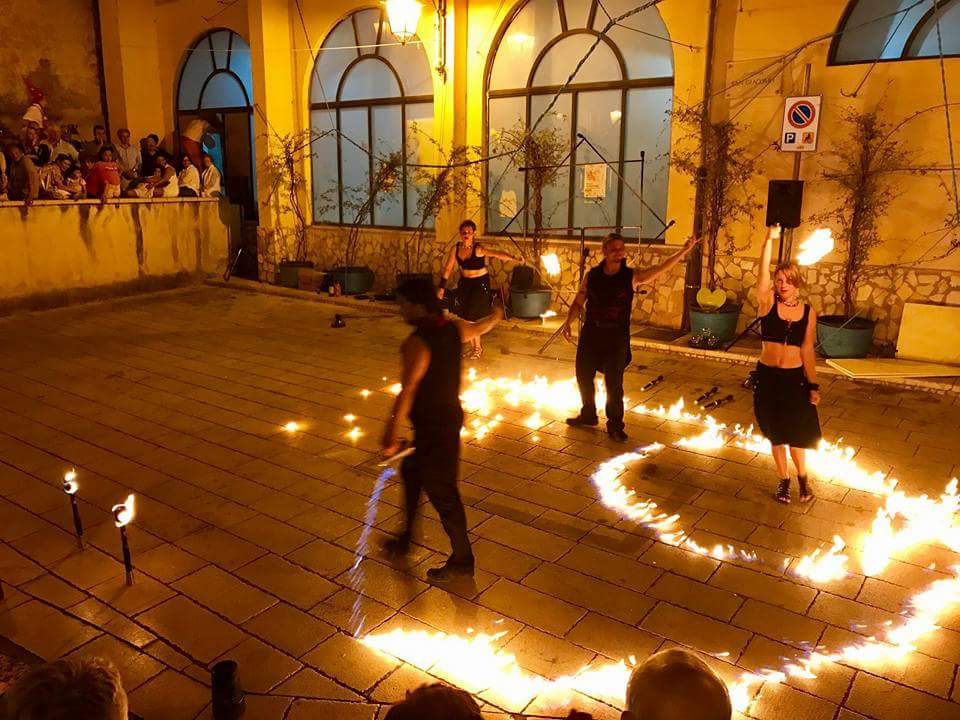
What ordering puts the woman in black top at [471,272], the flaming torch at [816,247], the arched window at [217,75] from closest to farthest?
the woman in black top at [471,272], the flaming torch at [816,247], the arched window at [217,75]

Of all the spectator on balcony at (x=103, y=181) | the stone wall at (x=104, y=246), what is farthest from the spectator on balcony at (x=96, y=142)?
the stone wall at (x=104, y=246)

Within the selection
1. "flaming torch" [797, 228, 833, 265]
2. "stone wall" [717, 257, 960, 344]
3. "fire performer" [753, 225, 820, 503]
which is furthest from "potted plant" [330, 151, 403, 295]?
"fire performer" [753, 225, 820, 503]

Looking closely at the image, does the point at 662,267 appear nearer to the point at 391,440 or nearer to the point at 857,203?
the point at 391,440

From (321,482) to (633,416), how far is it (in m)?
3.14

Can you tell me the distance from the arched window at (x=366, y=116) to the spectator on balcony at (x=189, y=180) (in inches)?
93.4

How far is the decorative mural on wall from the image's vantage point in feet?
47.5

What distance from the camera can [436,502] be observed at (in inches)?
167

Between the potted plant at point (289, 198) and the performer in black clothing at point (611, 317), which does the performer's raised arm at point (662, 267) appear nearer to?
the performer in black clothing at point (611, 317)

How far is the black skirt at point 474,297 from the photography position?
8891 millimetres

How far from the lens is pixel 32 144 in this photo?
13.3 metres

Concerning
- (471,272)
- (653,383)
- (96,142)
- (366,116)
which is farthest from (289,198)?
(653,383)

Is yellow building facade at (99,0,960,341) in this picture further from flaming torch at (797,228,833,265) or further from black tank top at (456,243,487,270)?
black tank top at (456,243,487,270)

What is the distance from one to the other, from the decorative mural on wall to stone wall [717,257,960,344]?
13.2m

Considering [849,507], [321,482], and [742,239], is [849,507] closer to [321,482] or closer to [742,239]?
[321,482]
